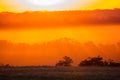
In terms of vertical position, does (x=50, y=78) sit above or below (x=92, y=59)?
below

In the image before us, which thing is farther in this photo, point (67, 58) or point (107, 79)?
point (67, 58)

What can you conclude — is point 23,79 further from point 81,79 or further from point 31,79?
point 81,79

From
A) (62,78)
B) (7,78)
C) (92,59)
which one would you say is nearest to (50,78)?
(62,78)

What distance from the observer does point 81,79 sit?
146 feet

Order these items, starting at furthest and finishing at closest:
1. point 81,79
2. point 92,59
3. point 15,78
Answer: point 92,59, point 15,78, point 81,79

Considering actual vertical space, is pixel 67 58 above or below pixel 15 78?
above

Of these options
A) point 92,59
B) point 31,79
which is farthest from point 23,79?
point 92,59

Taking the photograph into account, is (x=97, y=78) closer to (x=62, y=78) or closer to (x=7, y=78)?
(x=62, y=78)

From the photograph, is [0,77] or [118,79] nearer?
[118,79]

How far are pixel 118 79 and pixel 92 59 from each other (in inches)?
2861

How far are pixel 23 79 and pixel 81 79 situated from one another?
542 cm

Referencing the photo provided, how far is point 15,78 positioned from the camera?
47.4 metres

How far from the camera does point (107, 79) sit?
4488cm

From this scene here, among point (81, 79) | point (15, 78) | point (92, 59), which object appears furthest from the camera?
point (92, 59)
